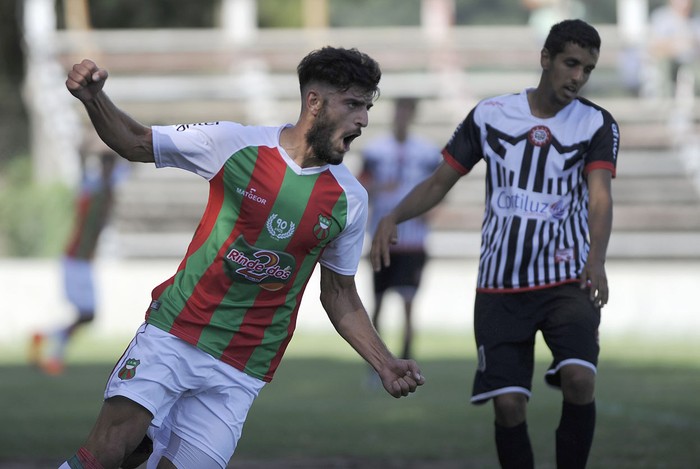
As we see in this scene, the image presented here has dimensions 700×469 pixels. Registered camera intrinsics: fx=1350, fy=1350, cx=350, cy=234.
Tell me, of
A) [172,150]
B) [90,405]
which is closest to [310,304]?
[90,405]

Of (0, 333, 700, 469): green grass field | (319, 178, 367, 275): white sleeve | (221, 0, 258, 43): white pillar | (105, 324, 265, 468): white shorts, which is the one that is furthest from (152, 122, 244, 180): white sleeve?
(221, 0, 258, 43): white pillar

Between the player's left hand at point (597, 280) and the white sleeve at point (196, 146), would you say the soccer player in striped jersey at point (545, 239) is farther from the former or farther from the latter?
the white sleeve at point (196, 146)

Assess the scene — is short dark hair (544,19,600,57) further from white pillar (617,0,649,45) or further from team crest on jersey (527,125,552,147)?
white pillar (617,0,649,45)

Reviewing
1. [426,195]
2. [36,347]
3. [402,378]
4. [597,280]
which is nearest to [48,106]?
[36,347]

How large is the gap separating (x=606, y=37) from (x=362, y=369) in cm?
1486

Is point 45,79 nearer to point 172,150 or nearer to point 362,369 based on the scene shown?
point 362,369

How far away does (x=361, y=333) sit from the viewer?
575 cm

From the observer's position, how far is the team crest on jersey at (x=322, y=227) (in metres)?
5.59

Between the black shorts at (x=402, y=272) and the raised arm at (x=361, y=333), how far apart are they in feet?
23.9

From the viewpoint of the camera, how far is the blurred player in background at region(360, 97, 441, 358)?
13164mm

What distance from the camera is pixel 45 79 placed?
27891mm

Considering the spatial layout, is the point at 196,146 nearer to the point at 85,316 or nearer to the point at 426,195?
the point at 426,195

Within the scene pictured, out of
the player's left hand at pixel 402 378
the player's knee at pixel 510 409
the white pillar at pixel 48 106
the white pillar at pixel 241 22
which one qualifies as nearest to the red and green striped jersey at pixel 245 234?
the player's left hand at pixel 402 378

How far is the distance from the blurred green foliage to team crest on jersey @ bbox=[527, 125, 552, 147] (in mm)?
18958
